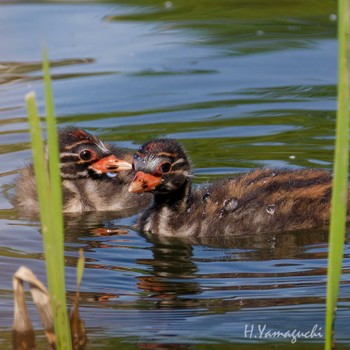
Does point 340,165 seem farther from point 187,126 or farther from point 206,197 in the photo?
point 187,126

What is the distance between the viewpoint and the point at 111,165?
972 centimetres

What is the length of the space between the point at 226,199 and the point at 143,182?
68cm

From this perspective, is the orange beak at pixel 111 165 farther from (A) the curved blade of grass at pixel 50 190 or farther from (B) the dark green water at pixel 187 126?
(A) the curved blade of grass at pixel 50 190

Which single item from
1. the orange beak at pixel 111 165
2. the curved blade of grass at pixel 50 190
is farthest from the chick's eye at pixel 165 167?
the curved blade of grass at pixel 50 190

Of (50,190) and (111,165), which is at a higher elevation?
(50,190)

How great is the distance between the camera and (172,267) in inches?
305

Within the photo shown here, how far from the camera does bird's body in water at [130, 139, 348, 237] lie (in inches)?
335

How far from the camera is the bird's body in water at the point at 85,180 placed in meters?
9.72

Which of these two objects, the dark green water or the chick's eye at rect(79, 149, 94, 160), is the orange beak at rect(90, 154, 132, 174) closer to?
the chick's eye at rect(79, 149, 94, 160)

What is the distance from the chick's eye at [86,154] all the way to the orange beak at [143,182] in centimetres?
122

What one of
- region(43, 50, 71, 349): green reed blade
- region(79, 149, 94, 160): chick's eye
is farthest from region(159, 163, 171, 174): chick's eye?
region(43, 50, 71, 349): green reed blade
